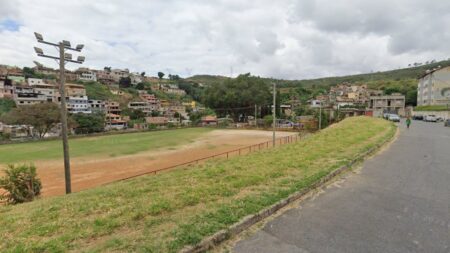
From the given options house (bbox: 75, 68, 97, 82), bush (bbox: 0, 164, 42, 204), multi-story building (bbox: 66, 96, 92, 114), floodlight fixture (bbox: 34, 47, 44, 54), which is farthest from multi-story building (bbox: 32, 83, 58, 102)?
bush (bbox: 0, 164, 42, 204)

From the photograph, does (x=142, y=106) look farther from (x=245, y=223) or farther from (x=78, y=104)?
(x=245, y=223)

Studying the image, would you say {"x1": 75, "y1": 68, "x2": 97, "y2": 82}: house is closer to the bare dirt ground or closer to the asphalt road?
the bare dirt ground

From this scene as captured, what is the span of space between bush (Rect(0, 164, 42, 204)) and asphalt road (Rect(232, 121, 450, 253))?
9805mm

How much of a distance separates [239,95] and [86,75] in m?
86.4

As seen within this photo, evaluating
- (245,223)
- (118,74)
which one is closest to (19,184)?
(245,223)

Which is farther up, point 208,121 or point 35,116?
point 35,116

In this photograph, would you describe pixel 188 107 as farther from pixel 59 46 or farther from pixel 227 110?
pixel 59 46

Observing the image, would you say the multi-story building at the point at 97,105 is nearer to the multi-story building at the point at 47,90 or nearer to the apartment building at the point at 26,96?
the multi-story building at the point at 47,90

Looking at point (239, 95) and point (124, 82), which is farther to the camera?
point (124, 82)

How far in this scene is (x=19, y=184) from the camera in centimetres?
903

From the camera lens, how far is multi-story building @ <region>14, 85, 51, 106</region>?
63119 mm

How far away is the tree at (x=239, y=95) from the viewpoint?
186 feet

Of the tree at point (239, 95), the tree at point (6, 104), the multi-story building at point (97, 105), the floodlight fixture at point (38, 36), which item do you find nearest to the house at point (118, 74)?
the multi-story building at point (97, 105)

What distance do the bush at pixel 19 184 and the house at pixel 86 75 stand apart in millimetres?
111483
